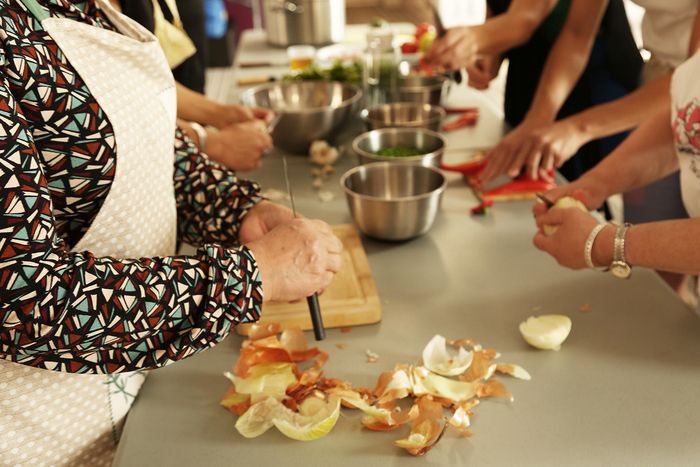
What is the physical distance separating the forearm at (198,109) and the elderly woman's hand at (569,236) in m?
1.13

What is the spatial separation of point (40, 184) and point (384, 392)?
554 millimetres

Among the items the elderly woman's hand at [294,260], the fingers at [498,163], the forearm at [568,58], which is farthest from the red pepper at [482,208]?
the elderly woman's hand at [294,260]

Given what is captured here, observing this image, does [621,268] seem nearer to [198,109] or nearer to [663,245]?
[663,245]

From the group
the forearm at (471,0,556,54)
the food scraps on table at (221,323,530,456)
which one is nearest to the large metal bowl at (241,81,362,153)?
the forearm at (471,0,556,54)

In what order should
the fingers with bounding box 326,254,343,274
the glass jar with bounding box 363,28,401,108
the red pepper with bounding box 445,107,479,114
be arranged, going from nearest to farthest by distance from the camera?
the fingers with bounding box 326,254,343,274 → the glass jar with bounding box 363,28,401,108 → the red pepper with bounding box 445,107,479,114

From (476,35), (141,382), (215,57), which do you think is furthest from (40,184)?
(215,57)

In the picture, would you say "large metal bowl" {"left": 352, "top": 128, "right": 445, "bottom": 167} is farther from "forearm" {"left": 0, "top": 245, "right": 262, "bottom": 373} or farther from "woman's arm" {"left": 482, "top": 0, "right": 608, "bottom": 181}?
"forearm" {"left": 0, "top": 245, "right": 262, "bottom": 373}

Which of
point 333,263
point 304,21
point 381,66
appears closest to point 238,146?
point 381,66

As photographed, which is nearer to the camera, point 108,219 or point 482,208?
point 108,219

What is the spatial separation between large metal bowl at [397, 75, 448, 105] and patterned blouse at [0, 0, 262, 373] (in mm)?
1426

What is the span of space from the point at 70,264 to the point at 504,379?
653 millimetres

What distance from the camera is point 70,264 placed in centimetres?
87

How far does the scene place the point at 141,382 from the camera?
1124 mm

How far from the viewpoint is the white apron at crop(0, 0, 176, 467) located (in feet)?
3.16
